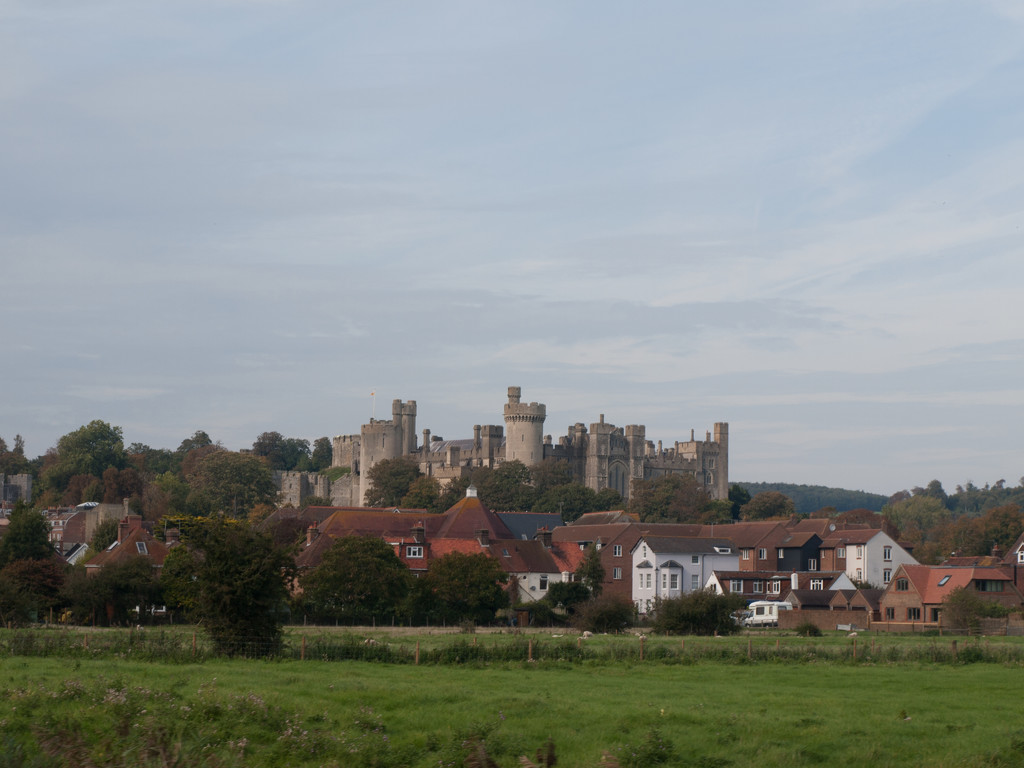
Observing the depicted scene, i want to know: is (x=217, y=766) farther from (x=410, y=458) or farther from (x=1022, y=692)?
(x=410, y=458)

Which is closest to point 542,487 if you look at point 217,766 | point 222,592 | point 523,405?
point 523,405

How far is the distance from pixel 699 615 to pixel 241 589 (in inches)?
888

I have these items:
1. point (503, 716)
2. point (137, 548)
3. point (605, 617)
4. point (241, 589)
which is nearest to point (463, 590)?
point (605, 617)

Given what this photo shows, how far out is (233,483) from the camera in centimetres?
13525

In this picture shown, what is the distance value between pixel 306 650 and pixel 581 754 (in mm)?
15305

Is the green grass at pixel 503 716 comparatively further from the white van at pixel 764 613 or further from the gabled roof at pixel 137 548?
the gabled roof at pixel 137 548

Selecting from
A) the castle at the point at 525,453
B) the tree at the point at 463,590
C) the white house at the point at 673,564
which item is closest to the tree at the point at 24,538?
the tree at the point at 463,590

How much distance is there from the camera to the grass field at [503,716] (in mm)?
21156

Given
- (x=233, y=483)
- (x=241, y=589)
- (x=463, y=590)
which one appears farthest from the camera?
(x=233, y=483)

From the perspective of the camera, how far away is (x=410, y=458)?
550ft

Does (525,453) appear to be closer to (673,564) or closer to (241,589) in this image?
(673,564)

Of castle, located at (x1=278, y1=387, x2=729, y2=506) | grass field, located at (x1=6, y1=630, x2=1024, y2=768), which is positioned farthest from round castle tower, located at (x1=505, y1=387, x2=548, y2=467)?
grass field, located at (x1=6, y1=630, x2=1024, y2=768)

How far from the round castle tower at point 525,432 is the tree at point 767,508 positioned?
29.1 meters

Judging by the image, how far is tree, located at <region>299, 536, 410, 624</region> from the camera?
62250 millimetres
